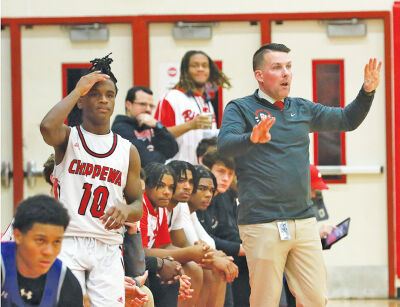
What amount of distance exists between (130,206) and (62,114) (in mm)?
580

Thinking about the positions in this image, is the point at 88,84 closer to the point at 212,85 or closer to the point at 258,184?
the point at 258,184

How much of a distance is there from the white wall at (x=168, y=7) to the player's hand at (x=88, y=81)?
431 cm

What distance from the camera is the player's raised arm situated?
413 cm

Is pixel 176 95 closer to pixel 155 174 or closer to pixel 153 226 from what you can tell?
pixel 155 174

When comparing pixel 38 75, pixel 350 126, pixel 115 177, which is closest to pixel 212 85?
pixel 38 75

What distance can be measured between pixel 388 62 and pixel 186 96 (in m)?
2.41

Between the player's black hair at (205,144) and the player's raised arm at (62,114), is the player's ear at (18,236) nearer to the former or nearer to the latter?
the player's raised arm at (62,114)

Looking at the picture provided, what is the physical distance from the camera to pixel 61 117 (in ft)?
13.5

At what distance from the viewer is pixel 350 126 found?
5035 mm

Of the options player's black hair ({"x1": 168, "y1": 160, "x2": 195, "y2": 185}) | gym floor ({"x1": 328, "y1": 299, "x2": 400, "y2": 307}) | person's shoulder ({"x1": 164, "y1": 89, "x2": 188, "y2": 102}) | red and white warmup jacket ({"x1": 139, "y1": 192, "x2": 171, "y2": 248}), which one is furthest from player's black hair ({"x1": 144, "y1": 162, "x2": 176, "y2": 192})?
gym floor ({"x1": 328, "y1": 299, "x2": 400, "y2": 307})

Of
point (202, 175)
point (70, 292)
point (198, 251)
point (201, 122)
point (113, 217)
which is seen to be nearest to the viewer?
point (70, 292)

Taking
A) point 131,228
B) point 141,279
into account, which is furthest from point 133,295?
point 131,228

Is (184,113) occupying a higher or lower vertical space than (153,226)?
higher

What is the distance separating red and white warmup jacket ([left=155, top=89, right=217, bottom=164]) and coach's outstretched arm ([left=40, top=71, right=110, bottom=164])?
9.59 ft
